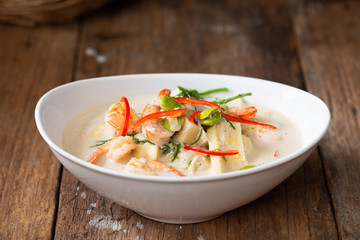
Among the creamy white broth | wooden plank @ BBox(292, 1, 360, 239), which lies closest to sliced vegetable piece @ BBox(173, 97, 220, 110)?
the creamy white broth

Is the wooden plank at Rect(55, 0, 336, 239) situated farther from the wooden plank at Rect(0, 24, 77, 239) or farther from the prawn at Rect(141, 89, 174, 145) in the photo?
the prawn at Rect(141, 89, 174, 145)

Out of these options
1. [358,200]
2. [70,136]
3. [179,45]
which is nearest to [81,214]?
[70,136]

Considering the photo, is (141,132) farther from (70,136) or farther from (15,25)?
(15,25)

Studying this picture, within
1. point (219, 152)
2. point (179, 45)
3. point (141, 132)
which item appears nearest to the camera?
point (219, 152)

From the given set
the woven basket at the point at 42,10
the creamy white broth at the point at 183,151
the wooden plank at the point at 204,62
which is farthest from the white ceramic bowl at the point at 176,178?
the woven basket at the point at 42,10

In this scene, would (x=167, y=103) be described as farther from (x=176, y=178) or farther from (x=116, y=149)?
(x=176, y=178)
